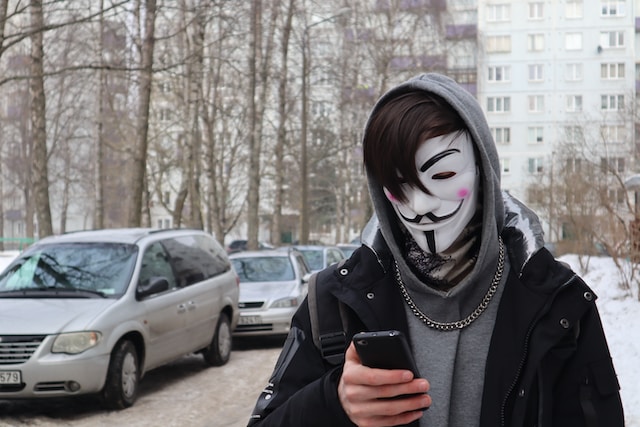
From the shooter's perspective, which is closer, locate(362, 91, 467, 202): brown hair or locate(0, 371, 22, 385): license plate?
locate(362, 91, 467, 202): brown hair

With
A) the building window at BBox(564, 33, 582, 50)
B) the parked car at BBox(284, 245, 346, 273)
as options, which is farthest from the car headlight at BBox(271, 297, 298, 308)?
the building window at BBox(564, 33, 582, 50)

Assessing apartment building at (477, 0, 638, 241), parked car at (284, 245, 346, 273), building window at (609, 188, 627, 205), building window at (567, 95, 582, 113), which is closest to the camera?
building window at (609, 188, 627, 205)

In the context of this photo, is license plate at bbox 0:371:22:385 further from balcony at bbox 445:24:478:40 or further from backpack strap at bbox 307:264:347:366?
balcony at bbox 445:24:478:40

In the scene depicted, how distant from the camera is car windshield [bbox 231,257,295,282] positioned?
14.7 meters

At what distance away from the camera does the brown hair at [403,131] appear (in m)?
1.73

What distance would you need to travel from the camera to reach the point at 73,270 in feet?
30.1

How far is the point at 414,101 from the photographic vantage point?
1.76 metres

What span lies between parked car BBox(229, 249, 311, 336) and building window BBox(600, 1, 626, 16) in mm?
60030

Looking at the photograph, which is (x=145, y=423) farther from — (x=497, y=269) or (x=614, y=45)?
(x=614, y=45)

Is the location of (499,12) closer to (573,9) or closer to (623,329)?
(573,9)

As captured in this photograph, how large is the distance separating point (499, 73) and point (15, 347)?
67.1 metres

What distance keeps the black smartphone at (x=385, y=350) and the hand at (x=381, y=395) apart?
13 millimetres

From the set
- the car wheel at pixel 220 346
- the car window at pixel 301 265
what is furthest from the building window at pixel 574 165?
the car wheel at pixel 220 346

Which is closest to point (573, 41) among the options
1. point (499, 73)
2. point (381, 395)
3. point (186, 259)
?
point (499, 73)
